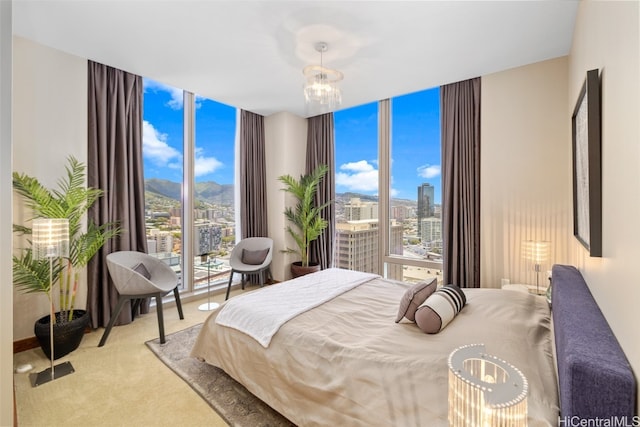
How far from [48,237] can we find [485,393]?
2.97 metres

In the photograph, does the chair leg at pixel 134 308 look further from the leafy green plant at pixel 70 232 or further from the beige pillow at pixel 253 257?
the beige pillow at pixel 253 257

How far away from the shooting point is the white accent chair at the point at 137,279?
2.74 m

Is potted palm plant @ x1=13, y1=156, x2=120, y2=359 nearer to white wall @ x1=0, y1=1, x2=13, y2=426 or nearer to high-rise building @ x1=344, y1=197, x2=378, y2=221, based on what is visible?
white wall @ x1=0, y1=1, x2=13, y2=426

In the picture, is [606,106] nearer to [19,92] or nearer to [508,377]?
[508,377]

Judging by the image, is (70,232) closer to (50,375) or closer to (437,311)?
(50,375)

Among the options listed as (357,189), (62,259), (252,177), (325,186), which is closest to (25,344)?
(62,259)

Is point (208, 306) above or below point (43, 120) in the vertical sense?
below

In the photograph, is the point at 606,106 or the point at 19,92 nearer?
the point at 606,106

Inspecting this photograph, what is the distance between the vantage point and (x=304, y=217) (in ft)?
14.8

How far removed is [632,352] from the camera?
887 millimetres

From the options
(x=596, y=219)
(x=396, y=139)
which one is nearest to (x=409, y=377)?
(x=596, y=219)

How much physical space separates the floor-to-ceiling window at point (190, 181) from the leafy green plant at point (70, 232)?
754mm

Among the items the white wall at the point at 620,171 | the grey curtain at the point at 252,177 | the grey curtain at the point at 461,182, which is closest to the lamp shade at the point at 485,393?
the white wall at the point at 620,171

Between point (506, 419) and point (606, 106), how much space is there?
4.66 feet
